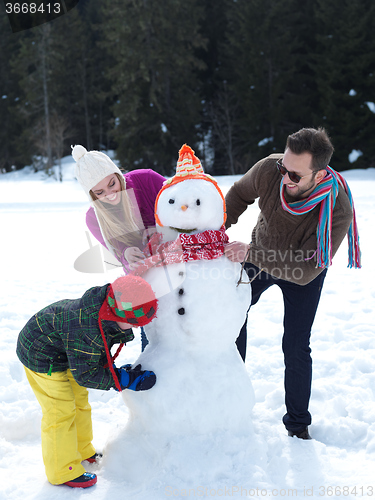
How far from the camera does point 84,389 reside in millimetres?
2221

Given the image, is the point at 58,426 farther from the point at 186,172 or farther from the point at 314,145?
the point at 314,145

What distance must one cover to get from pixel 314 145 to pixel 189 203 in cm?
62

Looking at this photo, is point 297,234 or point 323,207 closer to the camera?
point 323,207

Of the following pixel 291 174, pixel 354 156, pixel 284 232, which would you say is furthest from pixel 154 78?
pixel 291 174

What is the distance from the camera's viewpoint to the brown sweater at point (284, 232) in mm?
2141

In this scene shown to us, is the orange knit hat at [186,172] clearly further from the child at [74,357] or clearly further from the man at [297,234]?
the child at [74,357]

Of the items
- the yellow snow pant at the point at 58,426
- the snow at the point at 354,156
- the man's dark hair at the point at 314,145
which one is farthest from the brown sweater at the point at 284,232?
the snow at the point at 354,156

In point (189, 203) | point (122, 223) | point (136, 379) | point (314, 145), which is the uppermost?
point (314, 145)

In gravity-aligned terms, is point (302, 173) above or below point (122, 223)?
above

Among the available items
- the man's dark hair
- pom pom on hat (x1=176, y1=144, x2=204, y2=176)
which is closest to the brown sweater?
the man's dark hair

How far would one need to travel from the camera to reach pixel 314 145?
1.95 meters

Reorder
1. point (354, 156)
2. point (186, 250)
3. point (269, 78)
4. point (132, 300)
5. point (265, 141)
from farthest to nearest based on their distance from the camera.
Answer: point (269, 78)
point (265, 141)
point (354, 156)
point (186, 250)
point (132, 300)

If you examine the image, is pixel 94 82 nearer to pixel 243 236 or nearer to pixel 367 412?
pixel 243 236

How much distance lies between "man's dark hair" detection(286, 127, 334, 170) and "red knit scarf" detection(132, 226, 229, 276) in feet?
1.80
